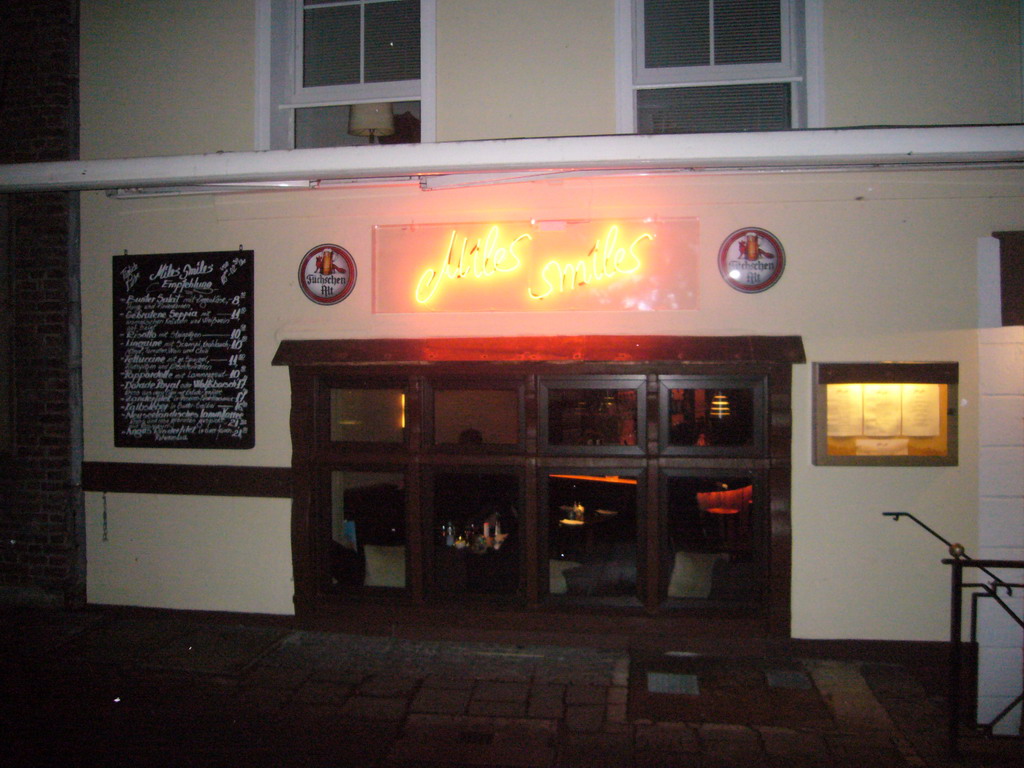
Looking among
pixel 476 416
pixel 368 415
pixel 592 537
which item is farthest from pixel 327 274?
pixel 592 537

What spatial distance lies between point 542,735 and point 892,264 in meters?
4.25

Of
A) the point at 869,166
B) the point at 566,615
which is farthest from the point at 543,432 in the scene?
the point at 869,166

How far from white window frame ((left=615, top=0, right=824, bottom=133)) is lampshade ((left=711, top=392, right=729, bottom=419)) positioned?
89.7 inches

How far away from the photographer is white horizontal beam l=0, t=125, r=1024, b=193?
13.9 ft

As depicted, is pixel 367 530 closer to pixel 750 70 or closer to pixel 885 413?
pixel 885 413

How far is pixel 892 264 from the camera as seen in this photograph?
4.77 meters

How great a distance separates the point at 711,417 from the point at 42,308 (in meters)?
5.97

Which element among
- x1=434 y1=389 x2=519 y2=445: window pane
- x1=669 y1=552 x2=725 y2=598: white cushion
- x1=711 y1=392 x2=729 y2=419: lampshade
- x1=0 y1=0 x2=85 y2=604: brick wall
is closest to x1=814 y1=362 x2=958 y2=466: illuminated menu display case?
x1=711 y1=392 x2=729 y2=419: lampshade

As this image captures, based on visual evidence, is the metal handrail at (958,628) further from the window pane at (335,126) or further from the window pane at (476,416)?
the window pane at (335,126)

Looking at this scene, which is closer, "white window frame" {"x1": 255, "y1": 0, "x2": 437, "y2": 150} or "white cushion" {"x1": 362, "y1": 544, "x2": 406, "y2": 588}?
"white window frame" {"x1": 255, "y1": 0, "x2": 437, "y2": 150}

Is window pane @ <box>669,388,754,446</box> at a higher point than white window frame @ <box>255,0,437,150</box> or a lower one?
lower

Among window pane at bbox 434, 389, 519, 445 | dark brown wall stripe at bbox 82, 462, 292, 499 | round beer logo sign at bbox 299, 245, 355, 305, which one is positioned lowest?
dark brown wall stripe at bbox 82, 462, 292, 499

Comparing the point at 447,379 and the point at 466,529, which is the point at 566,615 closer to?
the point at 466,529

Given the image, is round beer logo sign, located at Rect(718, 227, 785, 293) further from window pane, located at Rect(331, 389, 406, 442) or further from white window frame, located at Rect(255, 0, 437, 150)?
window pane, located at Rect(331, 389, 406, 442)
